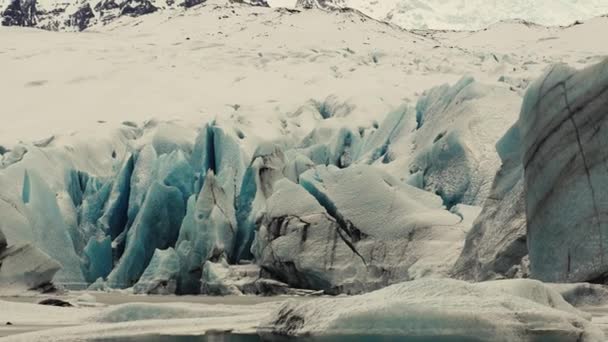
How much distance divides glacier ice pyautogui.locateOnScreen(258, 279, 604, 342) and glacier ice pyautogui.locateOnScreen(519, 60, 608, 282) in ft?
11.6

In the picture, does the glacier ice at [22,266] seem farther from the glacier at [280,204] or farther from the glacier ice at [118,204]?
the glacier ice at [118,204]

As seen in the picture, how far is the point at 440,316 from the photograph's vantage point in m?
8.64

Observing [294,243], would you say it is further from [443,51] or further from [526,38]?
[526,38]

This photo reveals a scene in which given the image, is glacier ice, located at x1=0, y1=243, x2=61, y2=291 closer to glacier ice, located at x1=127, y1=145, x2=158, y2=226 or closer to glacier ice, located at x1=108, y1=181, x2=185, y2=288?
glacier ice, located at x1=108, y1=181, x2=185, y2=288

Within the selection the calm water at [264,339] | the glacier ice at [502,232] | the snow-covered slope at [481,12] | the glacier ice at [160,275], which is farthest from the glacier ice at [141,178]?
the snow-covered slope at [481,12]

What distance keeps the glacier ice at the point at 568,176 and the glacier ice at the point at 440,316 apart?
3537 millimetres

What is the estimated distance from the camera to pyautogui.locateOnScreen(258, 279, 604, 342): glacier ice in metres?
8.50

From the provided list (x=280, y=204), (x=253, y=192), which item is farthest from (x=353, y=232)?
(x=253, y=192)

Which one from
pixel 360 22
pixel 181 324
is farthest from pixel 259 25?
pixel 181 324

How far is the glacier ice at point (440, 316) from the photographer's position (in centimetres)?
850

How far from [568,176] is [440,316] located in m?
5.18

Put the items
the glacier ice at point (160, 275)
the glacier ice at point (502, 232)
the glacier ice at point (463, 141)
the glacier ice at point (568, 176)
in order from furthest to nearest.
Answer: the glacier ice at point (463, 141) < the glacier ice at point (160, 275) < the glacier ice at point (502, 232) < the glacier ice at point (568, 176)

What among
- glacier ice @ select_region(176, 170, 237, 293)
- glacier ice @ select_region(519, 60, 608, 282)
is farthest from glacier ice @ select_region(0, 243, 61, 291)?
glacier ice @ select_region(519, 60, 608, 282)

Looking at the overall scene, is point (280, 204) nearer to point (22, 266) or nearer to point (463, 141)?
point (463, 141)
